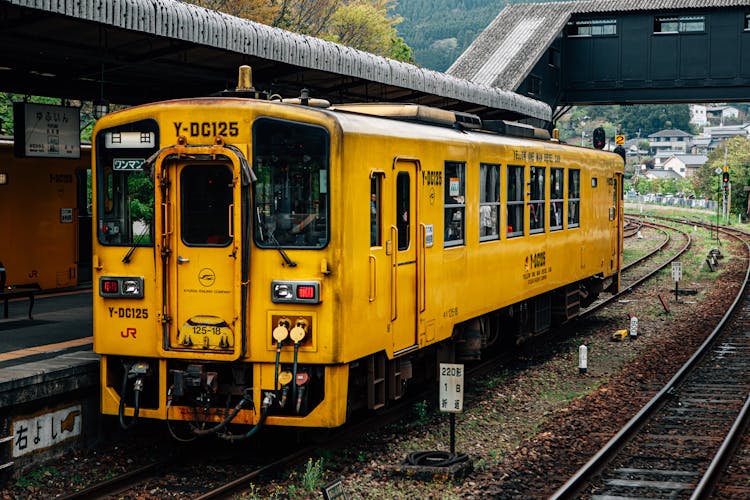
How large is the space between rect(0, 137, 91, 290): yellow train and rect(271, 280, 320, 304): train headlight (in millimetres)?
7141

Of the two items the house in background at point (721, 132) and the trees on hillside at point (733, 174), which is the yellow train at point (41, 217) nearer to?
the trees on hillside at point (733, 174)

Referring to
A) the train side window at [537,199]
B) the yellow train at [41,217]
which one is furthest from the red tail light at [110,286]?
the train side window at [537,199]

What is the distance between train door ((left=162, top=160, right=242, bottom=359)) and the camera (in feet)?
28.0

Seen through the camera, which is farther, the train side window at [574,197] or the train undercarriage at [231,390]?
the train side window at [574,197]

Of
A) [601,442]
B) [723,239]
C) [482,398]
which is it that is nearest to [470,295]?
[482,398]

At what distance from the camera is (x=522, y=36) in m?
30.5

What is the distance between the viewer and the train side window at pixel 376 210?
359 inches

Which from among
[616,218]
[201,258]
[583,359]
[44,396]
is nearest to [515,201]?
[583,359]

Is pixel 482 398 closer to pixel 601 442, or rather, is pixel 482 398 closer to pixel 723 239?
pixel 601 442

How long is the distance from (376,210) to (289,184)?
3.24 ft

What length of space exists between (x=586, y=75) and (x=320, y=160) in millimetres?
24806

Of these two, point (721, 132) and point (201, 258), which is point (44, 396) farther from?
point (721, 132)

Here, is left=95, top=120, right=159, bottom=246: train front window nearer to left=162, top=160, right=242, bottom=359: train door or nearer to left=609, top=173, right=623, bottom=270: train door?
left=162, top=160, right=242, bottom=359: train door

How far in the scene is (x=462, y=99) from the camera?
57.7 feet
